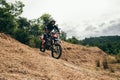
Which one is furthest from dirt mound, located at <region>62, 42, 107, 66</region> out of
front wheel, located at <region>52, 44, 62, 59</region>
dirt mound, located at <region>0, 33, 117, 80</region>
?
dirt mound, located at <region>0, 33, 117, 80</region>

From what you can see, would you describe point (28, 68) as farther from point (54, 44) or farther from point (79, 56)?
point (79, 56)

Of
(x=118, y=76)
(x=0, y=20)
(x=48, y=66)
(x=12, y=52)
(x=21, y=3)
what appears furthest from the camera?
(x=21, y=3)

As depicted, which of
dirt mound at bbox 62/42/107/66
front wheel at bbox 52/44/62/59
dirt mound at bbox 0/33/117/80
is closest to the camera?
dirt mound at bbox 0/33/117/80

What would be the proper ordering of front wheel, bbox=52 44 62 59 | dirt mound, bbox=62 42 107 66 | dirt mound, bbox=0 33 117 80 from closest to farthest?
dirt mound, bbox=0 33 117 80 < front wheel, bbox=52 44 62 59 < dirt mound, bbox=62 42 107 66

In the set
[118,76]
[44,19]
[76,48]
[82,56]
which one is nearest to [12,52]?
[118,76]

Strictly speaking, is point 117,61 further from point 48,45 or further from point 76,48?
point 48,45

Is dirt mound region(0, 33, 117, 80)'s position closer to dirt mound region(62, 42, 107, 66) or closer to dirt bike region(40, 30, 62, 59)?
dirt bike region(40, 30, 62, 59)

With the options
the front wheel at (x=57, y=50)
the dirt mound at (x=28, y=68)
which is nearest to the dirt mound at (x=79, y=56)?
the front wheel at (x=57, y=50)

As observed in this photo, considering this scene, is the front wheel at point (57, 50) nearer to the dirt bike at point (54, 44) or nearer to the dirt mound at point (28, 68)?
the dirt bike at point (54, 44)

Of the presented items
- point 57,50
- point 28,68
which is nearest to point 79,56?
point 57,50

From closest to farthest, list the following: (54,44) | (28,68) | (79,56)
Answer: (28,68), (54,44), (79,56)

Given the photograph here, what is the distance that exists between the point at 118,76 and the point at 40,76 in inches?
255

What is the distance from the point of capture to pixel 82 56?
26703 millimetres

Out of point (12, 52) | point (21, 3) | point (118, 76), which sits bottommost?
point (118, 76)
